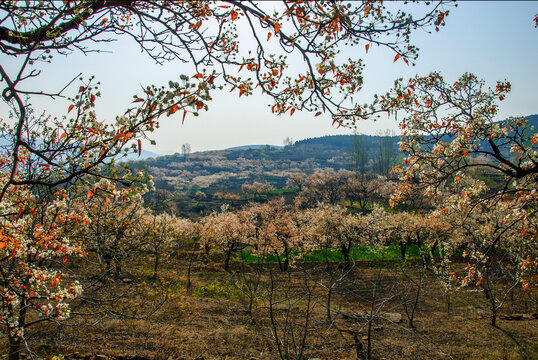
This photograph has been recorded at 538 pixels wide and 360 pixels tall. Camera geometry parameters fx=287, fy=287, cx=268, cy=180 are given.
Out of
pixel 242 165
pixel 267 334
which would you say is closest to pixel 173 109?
pixel 267 334

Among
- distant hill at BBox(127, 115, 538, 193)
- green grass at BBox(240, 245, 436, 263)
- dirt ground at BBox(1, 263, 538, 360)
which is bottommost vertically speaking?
green grass at BBox(240, 245, 436, 263)

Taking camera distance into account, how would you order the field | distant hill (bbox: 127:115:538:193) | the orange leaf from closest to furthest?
1. the orange leaf
2. the field
3. distant hill (bbox: 127:115:538:193)

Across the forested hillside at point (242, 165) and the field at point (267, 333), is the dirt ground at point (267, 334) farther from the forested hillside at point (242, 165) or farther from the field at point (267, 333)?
the forested hillside at point (242, 165)

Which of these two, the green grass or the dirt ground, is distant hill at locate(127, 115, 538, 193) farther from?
the dirt ground

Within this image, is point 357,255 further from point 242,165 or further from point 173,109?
point 242,165

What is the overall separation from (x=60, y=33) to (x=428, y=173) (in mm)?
7562

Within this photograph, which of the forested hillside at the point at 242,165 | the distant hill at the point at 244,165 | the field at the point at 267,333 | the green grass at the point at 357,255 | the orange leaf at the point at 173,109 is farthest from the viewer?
the distant hill at the point at 244,165

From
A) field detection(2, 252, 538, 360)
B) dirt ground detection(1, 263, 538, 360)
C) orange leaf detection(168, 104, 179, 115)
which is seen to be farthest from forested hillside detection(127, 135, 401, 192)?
orange leaf detection(168, 104, 179, 115)

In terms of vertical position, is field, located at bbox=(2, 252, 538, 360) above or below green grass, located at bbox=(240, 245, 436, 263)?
above

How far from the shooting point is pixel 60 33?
3.06 m

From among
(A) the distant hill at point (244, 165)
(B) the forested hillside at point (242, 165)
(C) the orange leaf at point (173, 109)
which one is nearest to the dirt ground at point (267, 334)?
(C) the orange leaf at point (173, 109)

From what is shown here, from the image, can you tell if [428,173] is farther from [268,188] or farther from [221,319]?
[268,188]

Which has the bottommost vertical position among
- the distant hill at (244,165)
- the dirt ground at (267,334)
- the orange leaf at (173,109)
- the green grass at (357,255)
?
the green grass at (357,255)

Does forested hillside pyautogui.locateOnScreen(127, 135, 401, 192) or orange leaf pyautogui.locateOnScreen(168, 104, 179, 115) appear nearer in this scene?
orange leaf pyautogui.locateOnScreen(168, 104, 179, 115)
